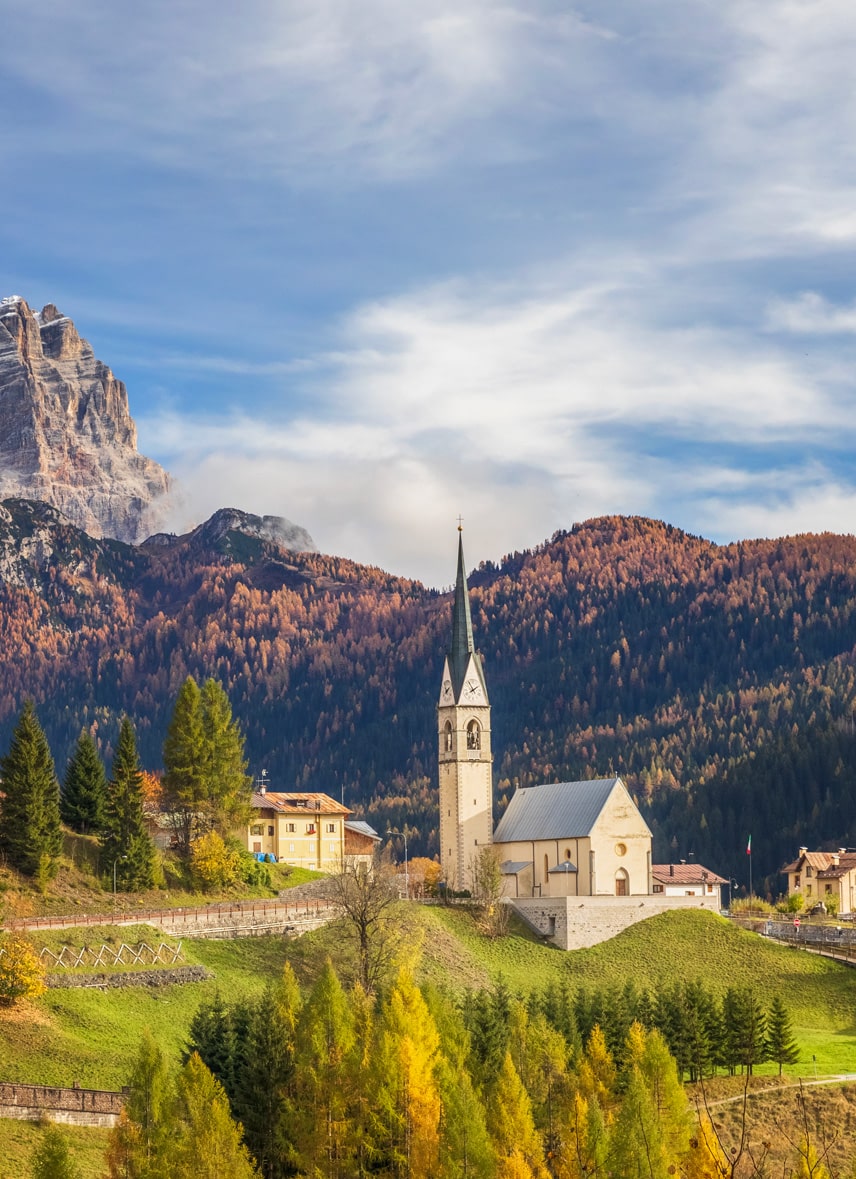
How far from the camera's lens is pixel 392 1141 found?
2667 inches

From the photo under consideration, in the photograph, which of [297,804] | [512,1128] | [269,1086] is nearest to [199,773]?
[297,804]

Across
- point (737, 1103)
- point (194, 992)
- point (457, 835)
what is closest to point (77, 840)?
point (194, 992)

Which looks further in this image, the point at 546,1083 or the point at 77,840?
the point at 77,840

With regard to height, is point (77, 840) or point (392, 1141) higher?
point (77, 840)

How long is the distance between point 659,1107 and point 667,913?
47.4m

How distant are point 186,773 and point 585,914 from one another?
26.6m

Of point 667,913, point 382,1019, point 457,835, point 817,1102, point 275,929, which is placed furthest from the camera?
→ point 457,835

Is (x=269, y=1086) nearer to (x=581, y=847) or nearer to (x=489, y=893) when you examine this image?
(x=489, y=893)

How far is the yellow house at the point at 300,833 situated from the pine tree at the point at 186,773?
54.1ft

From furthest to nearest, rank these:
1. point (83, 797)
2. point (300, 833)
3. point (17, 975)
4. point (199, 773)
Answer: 1. point (300, 833)
2. point (199, 773)
3. point (83, 797)
4. point (17, 975)

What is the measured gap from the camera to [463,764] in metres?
132

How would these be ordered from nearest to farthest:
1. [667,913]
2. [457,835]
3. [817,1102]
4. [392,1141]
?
[392,1141]
[817,1102]
[667,913]
[457,835]

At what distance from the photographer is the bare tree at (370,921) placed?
316 ft

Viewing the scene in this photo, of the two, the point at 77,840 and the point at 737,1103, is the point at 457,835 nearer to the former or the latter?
the point at 77,840
